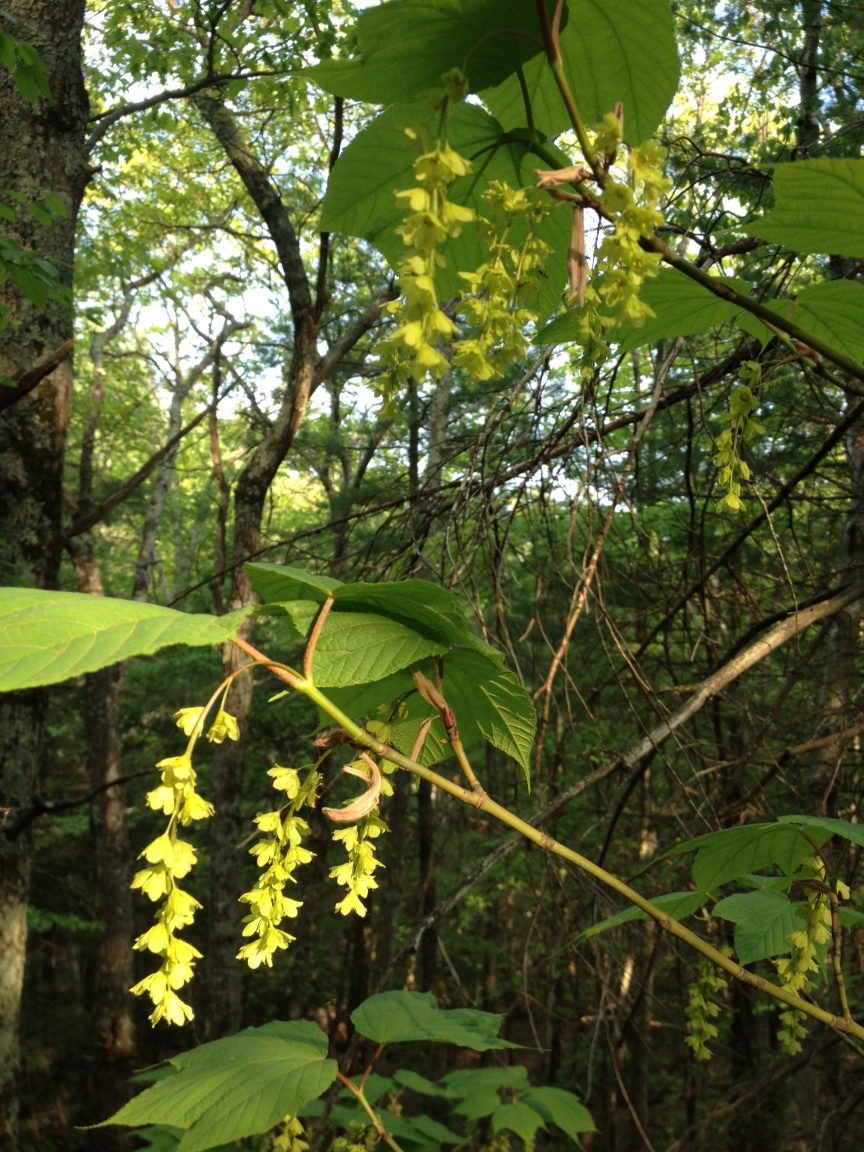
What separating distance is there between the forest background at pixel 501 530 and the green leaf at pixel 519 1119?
33 cm

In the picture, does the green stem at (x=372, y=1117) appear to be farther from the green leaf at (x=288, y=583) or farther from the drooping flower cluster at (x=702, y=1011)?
the green leaf at (x=288, y=583)

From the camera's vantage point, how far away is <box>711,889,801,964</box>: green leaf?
1.18 metres

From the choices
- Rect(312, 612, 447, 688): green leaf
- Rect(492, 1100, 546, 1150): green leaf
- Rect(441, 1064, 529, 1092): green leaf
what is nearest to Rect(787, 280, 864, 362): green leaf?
Rect(312, 612, 447, 688): green leaf

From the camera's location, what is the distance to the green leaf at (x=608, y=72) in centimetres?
75

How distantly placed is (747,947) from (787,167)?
997 mm

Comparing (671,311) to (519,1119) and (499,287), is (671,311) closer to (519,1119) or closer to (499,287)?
(499,287)

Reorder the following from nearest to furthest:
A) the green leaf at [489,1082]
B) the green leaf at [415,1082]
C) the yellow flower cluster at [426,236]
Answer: the yellow flower cluster at [426,236], the green leaf at [489,1082], the green leaf at [415,1082]

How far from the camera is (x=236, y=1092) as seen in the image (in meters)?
1.34

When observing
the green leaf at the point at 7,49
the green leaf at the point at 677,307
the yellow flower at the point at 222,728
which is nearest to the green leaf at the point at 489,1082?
the yellow flower at the point at 222,728

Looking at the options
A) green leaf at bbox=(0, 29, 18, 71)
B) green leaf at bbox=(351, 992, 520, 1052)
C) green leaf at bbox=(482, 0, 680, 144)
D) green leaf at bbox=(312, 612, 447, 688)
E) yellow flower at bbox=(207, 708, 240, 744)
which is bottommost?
green leaf at bbox=(351, 992, 520, 1052)

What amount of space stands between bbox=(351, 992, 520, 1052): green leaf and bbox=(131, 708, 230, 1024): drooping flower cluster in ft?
3.76

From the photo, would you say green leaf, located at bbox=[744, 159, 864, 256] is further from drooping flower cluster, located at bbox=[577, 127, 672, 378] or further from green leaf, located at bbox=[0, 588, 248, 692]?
green leaf, located at bbox=[0, 588, 248, 692]

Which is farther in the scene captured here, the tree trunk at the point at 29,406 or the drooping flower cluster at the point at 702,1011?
the tree trunk at the point at 29,406

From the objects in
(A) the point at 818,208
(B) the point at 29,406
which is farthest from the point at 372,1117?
(B) the point at 29,406
